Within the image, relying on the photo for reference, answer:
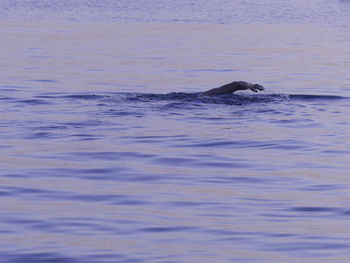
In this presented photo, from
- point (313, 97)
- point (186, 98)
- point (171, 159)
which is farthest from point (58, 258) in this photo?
point (313, 97)

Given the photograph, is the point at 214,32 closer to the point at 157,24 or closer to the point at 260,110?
the point at 157,24

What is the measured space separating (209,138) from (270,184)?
3.38 m

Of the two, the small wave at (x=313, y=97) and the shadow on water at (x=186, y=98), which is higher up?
the shadow on water at (x=186, y=98)

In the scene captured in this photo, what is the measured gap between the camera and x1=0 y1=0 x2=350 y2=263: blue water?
29.9 feet

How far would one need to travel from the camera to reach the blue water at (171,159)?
9109 millimetres

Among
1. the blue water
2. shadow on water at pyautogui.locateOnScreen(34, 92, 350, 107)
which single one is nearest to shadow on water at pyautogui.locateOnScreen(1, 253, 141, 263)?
the blue water

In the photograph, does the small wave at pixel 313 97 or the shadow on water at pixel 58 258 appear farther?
the small wave at pixel 313 97

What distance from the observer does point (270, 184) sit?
38.4ft

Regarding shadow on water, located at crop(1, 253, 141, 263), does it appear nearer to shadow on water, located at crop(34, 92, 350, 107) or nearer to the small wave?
shadow on water, located at crop(34, 92, 350, 107)

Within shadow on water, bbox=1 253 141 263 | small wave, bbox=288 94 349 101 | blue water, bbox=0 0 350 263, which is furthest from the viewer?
small wave, bbox=288 94 349 101

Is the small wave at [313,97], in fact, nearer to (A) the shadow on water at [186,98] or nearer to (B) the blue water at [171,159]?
(B) the blue water at [171,159]

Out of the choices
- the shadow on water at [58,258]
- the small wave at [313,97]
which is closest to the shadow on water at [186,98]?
the small wave at [313,97]

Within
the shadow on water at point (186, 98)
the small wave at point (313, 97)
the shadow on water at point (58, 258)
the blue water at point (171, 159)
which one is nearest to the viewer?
the shadow on water at point (58, 258)

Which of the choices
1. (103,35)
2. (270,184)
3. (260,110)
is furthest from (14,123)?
(103,35)
